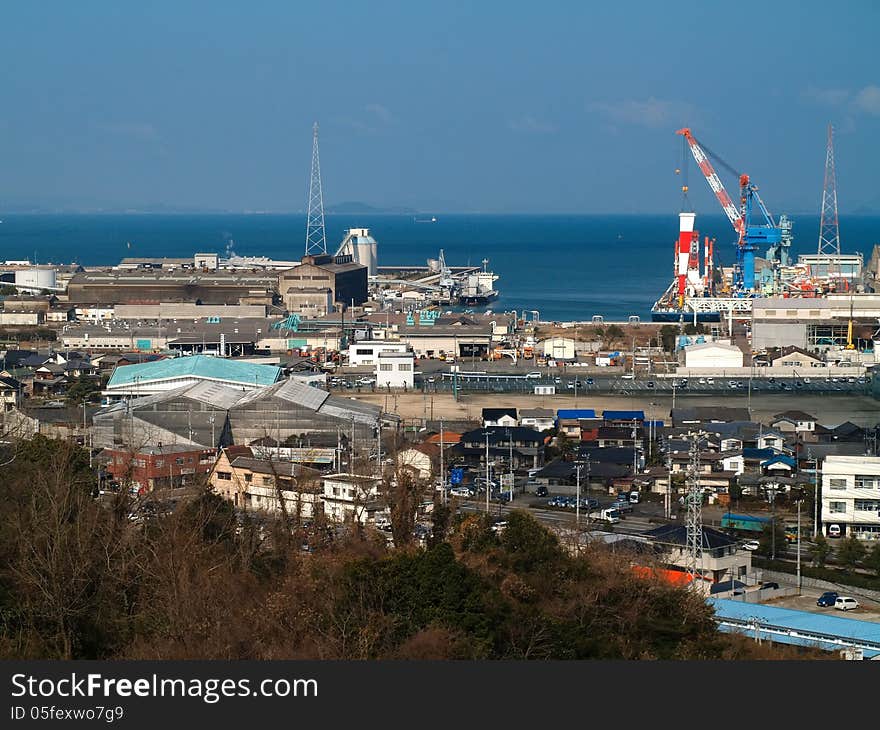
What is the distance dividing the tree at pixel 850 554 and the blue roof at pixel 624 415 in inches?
134

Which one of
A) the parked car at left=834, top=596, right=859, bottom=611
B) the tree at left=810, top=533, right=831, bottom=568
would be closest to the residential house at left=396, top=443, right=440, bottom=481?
the tree at left=810, top=533, right=831, bottom=568

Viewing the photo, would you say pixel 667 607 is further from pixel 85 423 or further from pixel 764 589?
pixel 85 423

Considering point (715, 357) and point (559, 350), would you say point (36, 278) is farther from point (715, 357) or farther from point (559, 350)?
point (715, 357)

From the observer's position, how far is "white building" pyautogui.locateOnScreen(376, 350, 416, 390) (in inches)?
449

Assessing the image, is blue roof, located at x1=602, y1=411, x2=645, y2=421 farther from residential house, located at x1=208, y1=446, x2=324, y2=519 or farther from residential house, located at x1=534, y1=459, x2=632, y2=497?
residential house, located at x1=208, y1=446, x2=324, y2=519

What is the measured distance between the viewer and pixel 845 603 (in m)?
5.08

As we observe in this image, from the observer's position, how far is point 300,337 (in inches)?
563

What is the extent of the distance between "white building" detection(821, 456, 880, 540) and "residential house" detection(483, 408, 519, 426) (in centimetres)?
299

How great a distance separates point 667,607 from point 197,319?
12.6 metres

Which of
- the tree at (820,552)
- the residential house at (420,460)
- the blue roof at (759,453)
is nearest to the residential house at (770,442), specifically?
the blue roof at (759,453)

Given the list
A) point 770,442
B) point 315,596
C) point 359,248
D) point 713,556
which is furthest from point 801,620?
point 359,248

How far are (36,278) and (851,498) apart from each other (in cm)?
1559

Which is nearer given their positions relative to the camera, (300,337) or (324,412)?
(324,412)

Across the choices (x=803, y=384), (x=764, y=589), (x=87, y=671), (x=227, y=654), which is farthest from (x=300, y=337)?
(x=87, y=671)
